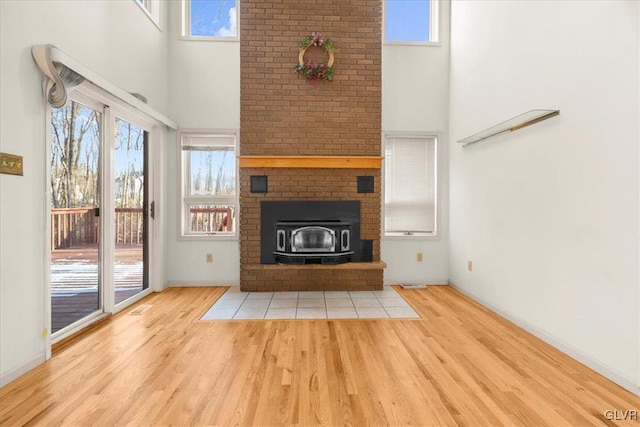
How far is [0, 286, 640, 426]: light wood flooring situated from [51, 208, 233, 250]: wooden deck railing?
2.64ft

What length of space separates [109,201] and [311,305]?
7.23 feet

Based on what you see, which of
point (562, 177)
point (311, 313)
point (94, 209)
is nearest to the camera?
point (562, 177)

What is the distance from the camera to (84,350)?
250 centimetres

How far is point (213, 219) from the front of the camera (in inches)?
179

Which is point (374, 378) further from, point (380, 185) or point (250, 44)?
point (250, 44)

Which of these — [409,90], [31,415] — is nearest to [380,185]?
[409,90]

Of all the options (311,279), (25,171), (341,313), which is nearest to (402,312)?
(341,313)

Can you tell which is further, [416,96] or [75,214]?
[416,96]

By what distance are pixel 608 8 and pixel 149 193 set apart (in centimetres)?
445

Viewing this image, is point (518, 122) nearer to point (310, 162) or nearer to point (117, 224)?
point (310, 162)

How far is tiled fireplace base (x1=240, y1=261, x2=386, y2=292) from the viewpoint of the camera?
4199 mm

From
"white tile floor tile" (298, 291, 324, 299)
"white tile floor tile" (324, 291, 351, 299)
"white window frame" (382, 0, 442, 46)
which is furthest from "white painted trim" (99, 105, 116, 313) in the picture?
"white window frame" (382, 0, 442, 46)

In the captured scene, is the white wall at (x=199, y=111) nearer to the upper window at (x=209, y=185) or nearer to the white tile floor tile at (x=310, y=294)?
the upper window at (x=209, y=185)
